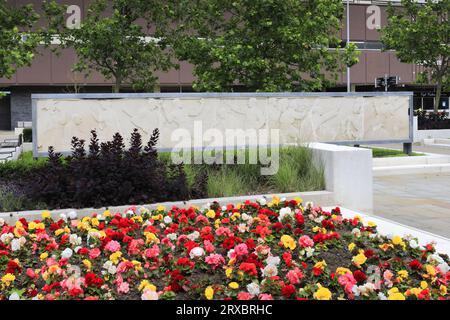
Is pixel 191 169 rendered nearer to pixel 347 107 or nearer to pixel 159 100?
pixel 159 100

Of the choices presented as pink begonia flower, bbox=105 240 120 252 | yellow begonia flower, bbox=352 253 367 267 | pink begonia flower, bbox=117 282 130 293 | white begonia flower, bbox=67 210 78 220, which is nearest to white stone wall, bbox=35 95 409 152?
white begonia flower, bbox=67 210 78 220

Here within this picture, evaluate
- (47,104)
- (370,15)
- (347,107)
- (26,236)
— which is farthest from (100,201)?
(370,15)

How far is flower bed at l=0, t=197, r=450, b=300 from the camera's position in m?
4.12

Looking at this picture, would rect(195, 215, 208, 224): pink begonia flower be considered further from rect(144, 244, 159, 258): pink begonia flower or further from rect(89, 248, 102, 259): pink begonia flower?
rect(89, 248, 102, 259): pink begonia flower

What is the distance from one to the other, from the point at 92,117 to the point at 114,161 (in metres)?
6.24

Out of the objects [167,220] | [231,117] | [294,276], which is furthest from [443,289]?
[231,117]

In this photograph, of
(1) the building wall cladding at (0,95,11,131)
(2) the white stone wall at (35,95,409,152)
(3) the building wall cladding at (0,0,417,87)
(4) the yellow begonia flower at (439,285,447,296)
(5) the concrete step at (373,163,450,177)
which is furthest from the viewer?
(1) the building wall cladding at (0,95,11,131)

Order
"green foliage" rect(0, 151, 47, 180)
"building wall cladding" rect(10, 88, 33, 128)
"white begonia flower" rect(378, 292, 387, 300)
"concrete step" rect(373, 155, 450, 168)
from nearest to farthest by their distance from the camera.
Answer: "white begonia flower" rect(378, 292, 387, 300) < "green foliage" rect(0, 151, 47, 180) < "concrete step" rect(373, 155, 450, 168) < "building wall cladding" rect(10, 88, 33, 128)

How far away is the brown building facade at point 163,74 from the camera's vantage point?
134 ft

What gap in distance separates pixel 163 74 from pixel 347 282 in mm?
39778

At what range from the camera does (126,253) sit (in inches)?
205

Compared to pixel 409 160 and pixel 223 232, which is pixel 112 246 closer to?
pixel 223 232

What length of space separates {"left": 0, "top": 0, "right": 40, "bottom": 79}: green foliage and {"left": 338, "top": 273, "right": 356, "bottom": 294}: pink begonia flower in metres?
13.0

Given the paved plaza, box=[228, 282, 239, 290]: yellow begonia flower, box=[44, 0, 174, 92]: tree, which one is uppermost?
box=[44, 0, 174, 92]: tree
